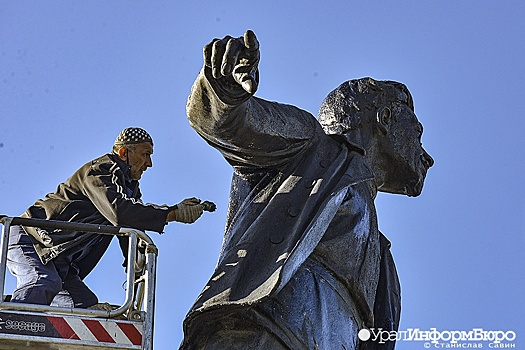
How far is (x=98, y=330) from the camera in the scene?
11875 millimetres

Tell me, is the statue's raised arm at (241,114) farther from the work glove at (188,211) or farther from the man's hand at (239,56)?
the work glove at (188,211)

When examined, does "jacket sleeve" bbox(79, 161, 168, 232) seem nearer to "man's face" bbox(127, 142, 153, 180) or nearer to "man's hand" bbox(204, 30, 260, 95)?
"man's face" bbox(127, 142, 153, 180)

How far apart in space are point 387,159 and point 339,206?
984 millimetres

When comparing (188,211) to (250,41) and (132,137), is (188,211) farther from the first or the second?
Result: (250,41)

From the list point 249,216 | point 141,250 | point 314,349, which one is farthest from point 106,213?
point 314,349

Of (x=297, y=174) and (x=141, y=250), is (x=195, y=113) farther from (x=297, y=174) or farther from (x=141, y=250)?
(x=141, y=250)

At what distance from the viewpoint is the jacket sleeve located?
12.0 m

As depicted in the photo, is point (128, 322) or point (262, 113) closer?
point (262, 113)

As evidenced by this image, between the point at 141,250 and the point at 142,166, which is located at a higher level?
the point at 142,166

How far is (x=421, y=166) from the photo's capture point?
1162cm

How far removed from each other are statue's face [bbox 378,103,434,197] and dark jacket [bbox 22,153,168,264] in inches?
68.5

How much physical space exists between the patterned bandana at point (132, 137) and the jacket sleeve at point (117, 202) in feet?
1.80

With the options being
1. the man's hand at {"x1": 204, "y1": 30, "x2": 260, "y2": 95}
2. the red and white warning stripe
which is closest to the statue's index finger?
the man's hand at {"x1": 204, "y1": 30, "x2": 260, "y2": 95}

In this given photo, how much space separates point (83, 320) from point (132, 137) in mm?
1797
